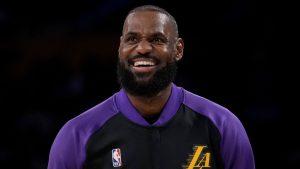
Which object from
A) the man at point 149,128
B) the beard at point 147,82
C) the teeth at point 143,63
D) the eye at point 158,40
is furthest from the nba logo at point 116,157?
the eye at point 158,40

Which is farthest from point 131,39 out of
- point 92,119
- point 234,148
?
point 234,148

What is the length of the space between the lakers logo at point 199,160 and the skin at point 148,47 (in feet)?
0.76

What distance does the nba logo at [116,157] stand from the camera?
8.02 feet

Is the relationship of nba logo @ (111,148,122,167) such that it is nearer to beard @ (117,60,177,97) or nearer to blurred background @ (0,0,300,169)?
beard @ (117,60,177,97)

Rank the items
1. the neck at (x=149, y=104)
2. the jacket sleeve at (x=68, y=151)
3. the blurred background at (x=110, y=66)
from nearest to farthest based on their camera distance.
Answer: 1. the jacket sleeve at (x=68, y=151)
2. the neck at (x=149, y=104)
3. the blurred background at (x=110, y=66)

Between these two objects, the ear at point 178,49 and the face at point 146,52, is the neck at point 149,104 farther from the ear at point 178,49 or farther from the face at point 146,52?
the ear at point 178,49

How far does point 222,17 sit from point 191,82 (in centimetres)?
71

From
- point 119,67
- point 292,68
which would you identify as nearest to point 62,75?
point 292,68

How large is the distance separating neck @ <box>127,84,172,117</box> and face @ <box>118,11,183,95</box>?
4cm

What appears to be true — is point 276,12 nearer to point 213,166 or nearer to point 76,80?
point 76,80

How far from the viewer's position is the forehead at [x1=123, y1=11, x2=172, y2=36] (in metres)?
2.48

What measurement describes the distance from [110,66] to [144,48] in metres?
2.41

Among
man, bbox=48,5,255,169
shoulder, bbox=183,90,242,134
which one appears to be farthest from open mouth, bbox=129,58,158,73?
shoulder, bbox=183,90,242,134

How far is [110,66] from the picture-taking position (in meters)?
4.81
